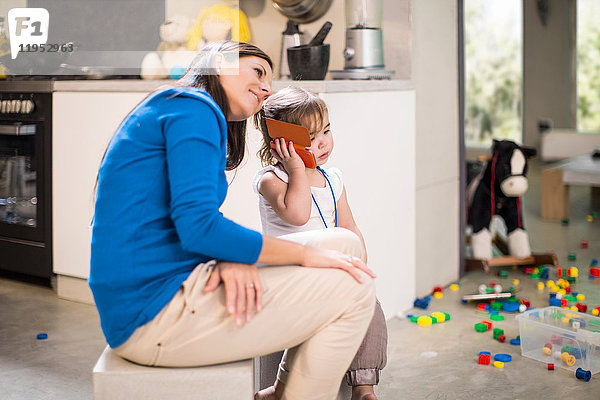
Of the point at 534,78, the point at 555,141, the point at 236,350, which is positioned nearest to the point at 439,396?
the point at 236,350

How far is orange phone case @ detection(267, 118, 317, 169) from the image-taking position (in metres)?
1.88

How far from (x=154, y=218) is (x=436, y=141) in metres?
2.12

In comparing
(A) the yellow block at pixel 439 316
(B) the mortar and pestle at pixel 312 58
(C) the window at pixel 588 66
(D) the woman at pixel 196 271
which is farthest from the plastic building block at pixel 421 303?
(C) the window at pixel 588 66

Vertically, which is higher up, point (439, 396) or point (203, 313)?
point (203, 313)

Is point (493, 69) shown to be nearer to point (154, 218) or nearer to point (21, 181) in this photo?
point (21, 181)

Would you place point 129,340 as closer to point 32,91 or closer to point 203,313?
point 203,313

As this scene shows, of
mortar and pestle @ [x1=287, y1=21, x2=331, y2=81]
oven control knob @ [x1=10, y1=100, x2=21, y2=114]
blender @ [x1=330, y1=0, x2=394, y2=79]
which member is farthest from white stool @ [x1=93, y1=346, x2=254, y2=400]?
oven control knob @ [x1=10, y1=100, x2=21, y2=114]

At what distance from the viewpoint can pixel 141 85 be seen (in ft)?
9.40

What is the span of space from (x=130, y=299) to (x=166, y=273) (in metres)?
0.08

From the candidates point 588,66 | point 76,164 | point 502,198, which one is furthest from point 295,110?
point 588,66

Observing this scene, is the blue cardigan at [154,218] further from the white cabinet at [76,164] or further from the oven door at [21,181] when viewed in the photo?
the oven door at [21,181]

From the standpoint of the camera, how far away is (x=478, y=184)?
372 cm

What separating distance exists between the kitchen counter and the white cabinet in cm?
3

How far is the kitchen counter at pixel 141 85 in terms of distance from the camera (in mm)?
2400
